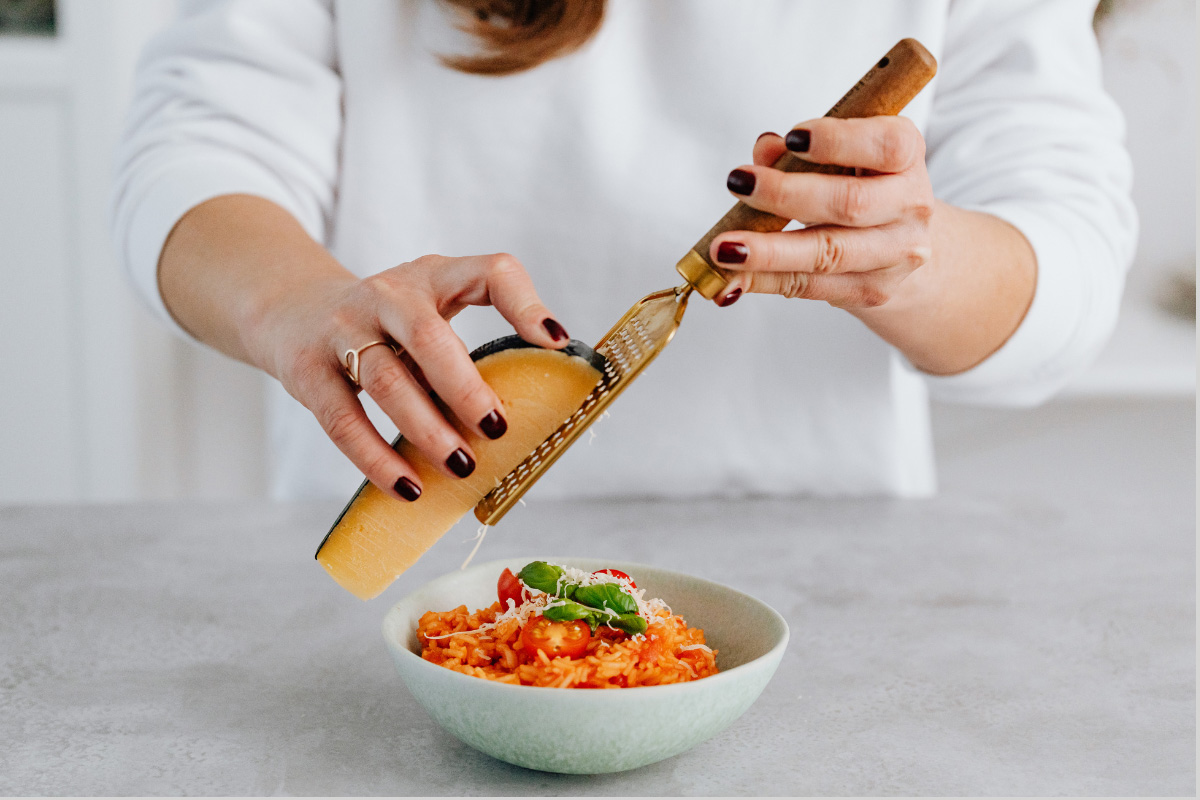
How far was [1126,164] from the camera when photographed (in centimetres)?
170

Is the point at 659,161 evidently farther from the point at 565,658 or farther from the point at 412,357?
the point at 565,658

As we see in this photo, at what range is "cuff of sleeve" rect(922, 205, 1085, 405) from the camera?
1.49 m

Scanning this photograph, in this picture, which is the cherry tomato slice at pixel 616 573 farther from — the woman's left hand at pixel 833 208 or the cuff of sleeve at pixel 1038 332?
the cuff of sleeve at pixel 1038 332

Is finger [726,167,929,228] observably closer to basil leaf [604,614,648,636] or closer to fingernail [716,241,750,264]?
fingernail [716,241,750,264]

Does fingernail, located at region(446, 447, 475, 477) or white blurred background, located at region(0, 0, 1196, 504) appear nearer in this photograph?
fingernail, located at region(446, 447, 475, 477)

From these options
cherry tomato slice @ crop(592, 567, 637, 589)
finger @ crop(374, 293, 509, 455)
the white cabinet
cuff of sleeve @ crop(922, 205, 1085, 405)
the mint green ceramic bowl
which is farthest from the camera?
the white cabinet

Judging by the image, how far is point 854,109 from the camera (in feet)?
2.84

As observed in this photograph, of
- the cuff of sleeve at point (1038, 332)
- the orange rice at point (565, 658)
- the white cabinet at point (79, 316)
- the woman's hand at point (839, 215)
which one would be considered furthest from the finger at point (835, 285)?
the white cabinet at point (79, 316)

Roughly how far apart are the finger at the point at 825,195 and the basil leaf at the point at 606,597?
Result: 35cm

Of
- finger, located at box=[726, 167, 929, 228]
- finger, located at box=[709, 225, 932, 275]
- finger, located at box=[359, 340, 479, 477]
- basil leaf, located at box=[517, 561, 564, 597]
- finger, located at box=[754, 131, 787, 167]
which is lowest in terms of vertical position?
basil leaf, located at box=[517, 561, 564, 597]

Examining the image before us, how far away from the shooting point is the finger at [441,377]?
87 centimetres

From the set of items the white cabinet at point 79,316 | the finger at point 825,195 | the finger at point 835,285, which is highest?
the finger at point 825,195

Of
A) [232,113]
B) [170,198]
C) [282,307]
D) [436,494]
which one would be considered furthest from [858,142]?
[232,113]

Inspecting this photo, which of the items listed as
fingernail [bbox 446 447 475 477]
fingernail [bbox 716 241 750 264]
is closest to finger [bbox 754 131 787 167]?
fingernail [bbox 716 241 750 264]
